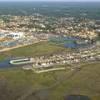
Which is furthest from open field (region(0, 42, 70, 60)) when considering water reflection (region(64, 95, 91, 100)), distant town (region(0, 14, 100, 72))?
water reflection (region(64, 95, 91, 100))

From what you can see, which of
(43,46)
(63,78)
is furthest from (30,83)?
(43,46)

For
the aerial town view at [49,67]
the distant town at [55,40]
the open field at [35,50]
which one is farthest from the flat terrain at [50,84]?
the open field at [35,50]

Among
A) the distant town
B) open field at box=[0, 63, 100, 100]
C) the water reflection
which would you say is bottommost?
the distant town

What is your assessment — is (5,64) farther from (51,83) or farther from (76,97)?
(76,97)

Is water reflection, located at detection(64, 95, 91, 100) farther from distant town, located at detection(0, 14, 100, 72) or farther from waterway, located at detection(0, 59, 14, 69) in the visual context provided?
waterway, located at detection(0, 59, 14, 69)

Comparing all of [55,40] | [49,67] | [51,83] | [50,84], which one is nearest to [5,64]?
[49,67]

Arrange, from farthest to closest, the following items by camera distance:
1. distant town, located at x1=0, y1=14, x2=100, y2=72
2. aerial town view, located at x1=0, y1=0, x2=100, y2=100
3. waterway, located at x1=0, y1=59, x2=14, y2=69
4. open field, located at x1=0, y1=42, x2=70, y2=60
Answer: open field, located at x1=0, y1=42, x2=70, y2=60 → distant town, located at x1=0, y1=14, x2=100, y2=72 → waterway, located at x1=0, y1=59, x2=14, y2=69 → aerial town view, located at x1=0, y1=0, x2=100, y2=100

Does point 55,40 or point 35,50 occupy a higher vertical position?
point 35,50

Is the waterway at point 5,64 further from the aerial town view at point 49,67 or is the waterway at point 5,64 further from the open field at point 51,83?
the open field at point 51,83
